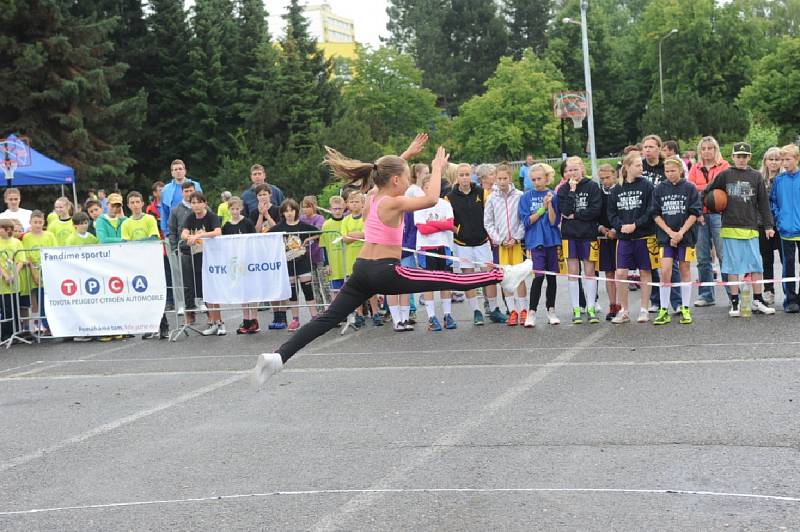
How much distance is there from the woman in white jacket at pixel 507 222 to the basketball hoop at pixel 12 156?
16.2m

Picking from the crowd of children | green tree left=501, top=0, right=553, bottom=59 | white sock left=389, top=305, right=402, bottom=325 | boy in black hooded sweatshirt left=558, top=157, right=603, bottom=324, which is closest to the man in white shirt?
the crowd of children

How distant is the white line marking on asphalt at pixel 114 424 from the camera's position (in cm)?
730

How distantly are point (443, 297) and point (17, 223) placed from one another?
685cm

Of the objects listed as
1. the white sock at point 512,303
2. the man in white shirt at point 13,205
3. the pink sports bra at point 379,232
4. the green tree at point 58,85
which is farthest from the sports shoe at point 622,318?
the green tree at point 58,85

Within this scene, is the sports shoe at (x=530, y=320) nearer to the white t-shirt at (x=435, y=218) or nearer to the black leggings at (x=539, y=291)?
the black leggings at (x=539, y=291)

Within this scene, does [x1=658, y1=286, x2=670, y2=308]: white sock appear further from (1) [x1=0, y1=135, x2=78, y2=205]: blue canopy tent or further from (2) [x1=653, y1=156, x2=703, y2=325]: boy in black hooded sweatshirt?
(1) [x1=0, y1=135, x2=78, y2=205]: blue canopy tent

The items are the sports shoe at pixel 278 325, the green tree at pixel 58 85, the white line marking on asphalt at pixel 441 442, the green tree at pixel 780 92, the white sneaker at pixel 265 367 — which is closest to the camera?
the white line marking on asphalt at pixel 441 442

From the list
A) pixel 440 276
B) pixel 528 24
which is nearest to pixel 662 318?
pixel 440 276

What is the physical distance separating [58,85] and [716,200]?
119 feet

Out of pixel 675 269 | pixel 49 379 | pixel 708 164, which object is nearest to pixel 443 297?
pixel 675 269

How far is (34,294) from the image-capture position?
1517 cm

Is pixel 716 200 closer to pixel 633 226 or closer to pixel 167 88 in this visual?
pixel 633 226

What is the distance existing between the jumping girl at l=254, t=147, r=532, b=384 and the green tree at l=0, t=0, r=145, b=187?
37.7 m

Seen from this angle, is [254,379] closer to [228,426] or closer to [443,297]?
[228,426]
